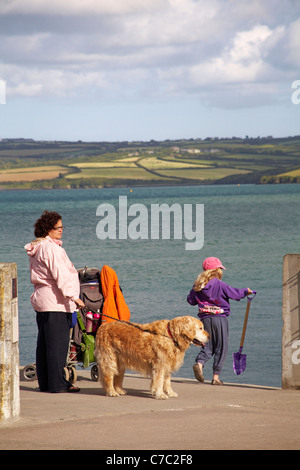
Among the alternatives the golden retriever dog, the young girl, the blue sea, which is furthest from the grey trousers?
the blue sea

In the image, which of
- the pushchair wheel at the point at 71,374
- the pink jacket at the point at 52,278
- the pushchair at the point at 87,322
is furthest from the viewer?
the pushchair at the point at 87,322

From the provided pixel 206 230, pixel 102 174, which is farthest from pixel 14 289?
pixel 102 174

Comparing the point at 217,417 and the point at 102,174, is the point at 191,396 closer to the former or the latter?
the point at 217,417

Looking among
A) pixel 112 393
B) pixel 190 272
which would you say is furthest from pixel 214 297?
pixel 190 272

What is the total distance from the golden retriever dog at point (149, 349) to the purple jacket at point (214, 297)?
4.05 feet

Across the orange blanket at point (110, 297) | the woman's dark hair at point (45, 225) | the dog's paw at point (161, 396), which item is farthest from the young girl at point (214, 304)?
the woman's dark hair at point (45, 225)

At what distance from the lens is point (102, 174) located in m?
188

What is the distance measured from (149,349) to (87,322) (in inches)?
73.2

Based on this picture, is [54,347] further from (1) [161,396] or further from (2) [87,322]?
(2) [87,322]

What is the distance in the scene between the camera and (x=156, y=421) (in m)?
6.52

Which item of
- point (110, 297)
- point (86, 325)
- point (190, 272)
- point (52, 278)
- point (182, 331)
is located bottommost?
point (190, 272)

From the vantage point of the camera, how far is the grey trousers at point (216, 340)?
9539 mm

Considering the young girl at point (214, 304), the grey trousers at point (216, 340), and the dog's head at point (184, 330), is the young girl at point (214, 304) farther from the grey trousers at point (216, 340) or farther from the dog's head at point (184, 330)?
the dog's head at point (184, 330)
